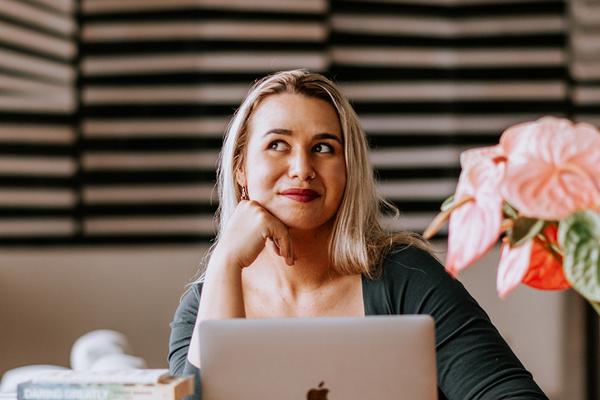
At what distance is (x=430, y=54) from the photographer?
14.0ft

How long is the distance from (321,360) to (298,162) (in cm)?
73

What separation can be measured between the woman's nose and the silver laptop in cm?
68

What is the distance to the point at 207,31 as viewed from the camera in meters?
4.09

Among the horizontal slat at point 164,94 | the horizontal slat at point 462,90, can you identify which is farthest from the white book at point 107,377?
the horizontal slat at point 462,90

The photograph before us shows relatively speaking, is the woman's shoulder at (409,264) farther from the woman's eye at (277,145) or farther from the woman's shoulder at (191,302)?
the woman's shoulder at (191,302)

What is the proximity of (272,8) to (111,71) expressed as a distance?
859 mm

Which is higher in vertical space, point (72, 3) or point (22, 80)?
point (72, 3)

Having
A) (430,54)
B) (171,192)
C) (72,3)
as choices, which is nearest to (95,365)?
(171,192)

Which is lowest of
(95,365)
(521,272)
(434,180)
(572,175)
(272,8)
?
(95,365)

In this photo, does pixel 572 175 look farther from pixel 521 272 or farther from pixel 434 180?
pixel 434 180

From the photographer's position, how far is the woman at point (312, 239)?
5.66ft

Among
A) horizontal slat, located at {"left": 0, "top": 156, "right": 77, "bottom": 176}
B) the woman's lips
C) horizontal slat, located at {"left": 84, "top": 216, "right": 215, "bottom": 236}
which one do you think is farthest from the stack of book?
horizontal slat, located at {"left": 0, "top": 156, "right": 77, "bottom": 176}

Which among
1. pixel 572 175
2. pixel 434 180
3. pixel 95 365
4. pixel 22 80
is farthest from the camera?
pixel 434 180

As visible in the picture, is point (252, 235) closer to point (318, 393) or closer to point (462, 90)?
point (318, 393)
